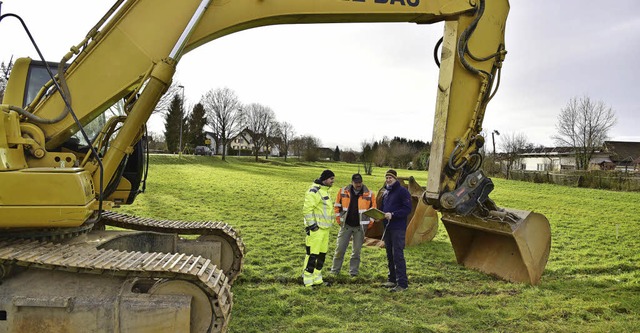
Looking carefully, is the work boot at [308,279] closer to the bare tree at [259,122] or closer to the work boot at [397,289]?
the work boot at [397,289]

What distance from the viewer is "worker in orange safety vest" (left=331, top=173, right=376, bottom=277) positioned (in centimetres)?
753

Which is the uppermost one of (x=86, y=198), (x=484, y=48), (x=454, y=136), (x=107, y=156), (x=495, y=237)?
(x=484, y=48)

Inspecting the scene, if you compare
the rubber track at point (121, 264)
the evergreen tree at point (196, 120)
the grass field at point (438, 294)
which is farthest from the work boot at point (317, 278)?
the evergreen tree at point (196, 120)

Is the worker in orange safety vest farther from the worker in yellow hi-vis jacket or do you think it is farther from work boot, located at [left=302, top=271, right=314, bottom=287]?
work boot, located at [left=302, top=271, right=314, bottom=287]

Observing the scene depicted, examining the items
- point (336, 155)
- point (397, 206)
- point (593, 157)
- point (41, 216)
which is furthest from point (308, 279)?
point (336, 155)

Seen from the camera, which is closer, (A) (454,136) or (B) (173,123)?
(A) (454,136)

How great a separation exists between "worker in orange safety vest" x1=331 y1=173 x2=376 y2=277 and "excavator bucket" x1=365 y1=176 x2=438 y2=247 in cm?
226

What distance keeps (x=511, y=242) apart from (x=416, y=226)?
3.23 m

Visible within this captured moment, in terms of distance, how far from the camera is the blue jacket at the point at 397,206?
6.92 metres

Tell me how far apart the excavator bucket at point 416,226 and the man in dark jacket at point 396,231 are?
2.68 m

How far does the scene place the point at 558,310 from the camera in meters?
5.93

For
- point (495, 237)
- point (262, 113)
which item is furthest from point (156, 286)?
point (262, 113)

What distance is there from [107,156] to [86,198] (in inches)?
23.9

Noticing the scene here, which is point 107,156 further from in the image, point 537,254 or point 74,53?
point 537,254
